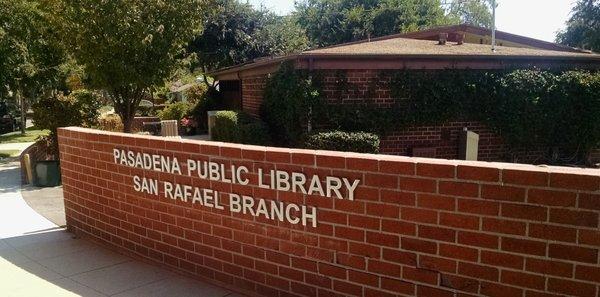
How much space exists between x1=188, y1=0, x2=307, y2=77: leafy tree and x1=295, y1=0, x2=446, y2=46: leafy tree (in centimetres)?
967

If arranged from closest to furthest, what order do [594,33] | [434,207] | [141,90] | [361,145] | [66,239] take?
[434,207] → [66,239] → [361,145] → [141,90] → [594,33]

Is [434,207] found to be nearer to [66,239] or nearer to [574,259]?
[574,259]

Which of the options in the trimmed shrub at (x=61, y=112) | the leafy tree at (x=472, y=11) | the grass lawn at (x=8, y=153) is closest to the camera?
the trimmed shrub at (x=61, y=112)

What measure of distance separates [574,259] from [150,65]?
10.7 metres

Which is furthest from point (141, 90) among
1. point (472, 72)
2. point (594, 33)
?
point (594, 33)

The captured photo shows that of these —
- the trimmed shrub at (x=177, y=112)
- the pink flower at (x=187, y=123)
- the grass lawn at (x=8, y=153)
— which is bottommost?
the grass lawn at (x=8, y=153)

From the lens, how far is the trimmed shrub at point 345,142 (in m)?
10.4

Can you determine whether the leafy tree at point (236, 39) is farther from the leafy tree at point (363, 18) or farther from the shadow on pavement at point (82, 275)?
the shadow on pavement at point (82, 275)

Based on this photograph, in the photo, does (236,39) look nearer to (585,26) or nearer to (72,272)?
(72,272)

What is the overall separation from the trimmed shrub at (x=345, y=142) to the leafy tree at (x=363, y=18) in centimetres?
2555

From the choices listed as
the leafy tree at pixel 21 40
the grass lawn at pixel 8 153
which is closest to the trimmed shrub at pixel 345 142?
the leafy tree at pixel 21 40

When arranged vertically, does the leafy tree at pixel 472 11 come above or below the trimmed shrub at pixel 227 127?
above

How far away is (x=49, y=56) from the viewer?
18.0 metres

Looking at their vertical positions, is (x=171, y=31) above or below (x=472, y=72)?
above
